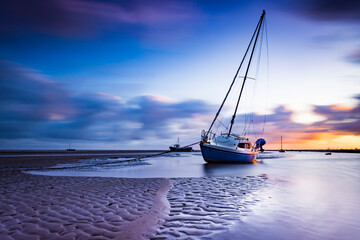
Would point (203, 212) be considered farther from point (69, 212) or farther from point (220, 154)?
point (220, 154)

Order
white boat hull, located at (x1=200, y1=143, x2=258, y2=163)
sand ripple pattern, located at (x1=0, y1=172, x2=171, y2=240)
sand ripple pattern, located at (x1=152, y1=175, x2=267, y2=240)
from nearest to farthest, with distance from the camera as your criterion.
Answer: sand ripple pattern, located at (x1=0, y1=172, x2=171, y2=240) < sand ripple pattern, located at (x1=152, y1=175, x2=267, y2=240) < white boat hull, located at (x1=200, y1=143, x2=258, y2=163)

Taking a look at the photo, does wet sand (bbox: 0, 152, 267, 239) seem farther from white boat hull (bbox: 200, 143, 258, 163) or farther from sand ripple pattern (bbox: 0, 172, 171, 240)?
white boat hull (bbox: 200, 143, 258, 163)

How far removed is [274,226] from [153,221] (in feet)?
10.2

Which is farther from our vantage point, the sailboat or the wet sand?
the sailboat

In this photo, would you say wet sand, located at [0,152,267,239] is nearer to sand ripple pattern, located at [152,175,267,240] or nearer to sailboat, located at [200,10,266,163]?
sand ripple pattern, located at [152,175,267,240]

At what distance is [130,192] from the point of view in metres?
9.36

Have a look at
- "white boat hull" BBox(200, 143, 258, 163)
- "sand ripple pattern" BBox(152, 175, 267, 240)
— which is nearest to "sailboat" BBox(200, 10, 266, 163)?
"white boat hull" BBox(200, 143, 258, 163)

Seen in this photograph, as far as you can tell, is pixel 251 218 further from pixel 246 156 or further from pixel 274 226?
pixel 246 156

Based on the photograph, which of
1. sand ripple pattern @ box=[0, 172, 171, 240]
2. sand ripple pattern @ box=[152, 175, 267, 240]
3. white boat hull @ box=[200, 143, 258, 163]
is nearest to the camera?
sand ripple pattern @ box=[0, 172, 171, 240]

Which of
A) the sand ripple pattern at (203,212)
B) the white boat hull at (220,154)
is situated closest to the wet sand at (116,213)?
the sand ripple pattern at (203,212)

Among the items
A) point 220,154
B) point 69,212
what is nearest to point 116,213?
point 69,212

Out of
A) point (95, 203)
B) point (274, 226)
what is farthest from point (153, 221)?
point (274, 226)

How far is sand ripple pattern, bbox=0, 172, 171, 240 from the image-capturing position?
15.6 ft

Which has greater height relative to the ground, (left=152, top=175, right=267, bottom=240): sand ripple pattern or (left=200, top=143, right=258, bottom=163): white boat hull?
(left=200, top=143, right=258, bottom=163): white boat hull
